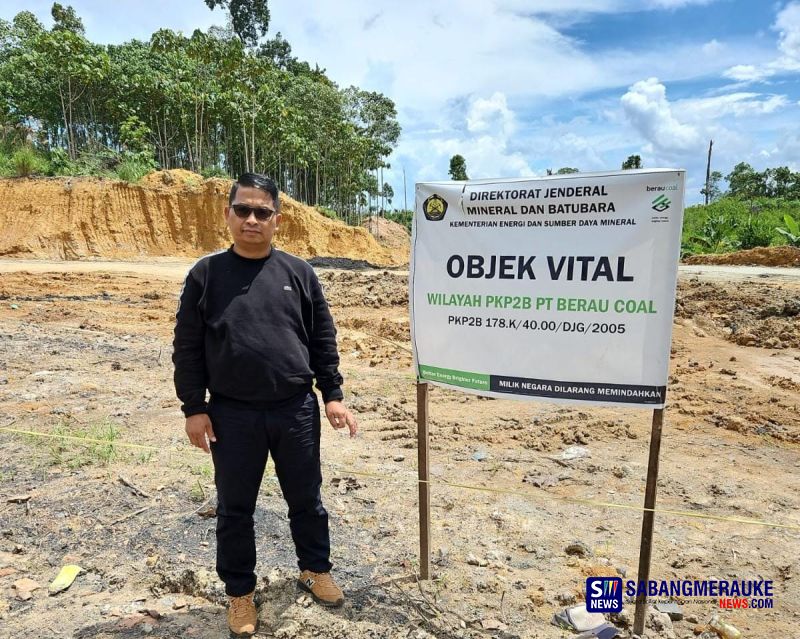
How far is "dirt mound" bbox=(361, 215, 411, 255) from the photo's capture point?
46.5 metres

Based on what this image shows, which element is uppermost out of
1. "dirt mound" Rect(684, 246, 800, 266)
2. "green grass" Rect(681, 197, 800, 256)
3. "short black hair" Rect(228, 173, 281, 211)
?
"green grass" Rect(681, 197, 800, 256)

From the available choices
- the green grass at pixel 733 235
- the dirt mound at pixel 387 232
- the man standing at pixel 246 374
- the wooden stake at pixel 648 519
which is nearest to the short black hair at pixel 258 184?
the man standing at pixel 246 374

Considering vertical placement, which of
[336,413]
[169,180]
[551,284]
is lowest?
[336,413]

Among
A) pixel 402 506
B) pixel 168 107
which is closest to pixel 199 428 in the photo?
pixel 402 506

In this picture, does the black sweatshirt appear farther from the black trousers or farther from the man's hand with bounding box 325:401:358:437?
the man's hand with bounding box 325:401:358:437

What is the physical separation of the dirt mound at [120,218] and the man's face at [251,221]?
22849 mm

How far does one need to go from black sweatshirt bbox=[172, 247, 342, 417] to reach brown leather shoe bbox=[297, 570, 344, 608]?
2.89 ft

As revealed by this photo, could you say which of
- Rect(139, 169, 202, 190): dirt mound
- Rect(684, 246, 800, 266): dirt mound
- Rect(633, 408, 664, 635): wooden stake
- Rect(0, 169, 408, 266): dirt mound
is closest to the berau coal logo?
Rect(633, 408, 664, 635): wooden stake

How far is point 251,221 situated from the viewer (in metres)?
2.18

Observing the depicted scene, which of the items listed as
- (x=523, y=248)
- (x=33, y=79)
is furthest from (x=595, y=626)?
(x=33, y=79)

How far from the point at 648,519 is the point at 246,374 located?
176 centimetres

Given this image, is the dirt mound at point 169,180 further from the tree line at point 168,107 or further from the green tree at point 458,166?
the green tree at point 458,166

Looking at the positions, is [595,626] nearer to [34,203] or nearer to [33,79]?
[34,203]

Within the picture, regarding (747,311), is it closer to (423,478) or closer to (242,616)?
(423,478)
